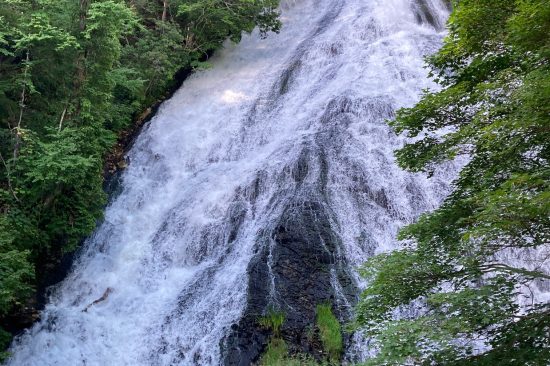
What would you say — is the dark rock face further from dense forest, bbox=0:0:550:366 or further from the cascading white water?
dense forest, bbox=0:0:550:366

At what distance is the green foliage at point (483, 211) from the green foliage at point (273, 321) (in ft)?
15.3

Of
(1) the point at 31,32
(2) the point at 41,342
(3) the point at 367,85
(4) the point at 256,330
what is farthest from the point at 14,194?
(3) the point at 367,85

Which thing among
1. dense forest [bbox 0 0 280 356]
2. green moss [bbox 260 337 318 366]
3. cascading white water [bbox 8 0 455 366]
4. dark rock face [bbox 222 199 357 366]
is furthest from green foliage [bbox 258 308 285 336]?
dense forest [bbox 0 0 280 356]

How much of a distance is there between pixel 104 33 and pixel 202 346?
28.3ft

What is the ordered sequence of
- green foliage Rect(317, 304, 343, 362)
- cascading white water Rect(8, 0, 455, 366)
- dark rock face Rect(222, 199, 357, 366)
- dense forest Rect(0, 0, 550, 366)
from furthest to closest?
cascading white water Rect(8, 0, 455, 366) < dark rock face Rect(222, 199, 357, 366) < green foliage Rect(317, 304, 343, 362) < dense forest Rect(0, 0, 550, 366)

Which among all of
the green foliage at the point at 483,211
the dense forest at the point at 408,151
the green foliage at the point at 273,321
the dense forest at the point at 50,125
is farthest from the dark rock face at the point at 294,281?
the dense forest at the point at 50,125

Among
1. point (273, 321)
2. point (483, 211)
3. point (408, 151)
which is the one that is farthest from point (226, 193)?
point (483, 211)

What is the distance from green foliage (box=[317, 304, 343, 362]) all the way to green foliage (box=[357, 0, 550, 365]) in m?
4.19

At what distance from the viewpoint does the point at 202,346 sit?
34.3 feet

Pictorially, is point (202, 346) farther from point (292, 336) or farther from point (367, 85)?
point (367, 85)

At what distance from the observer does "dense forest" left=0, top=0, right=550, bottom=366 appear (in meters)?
4.74

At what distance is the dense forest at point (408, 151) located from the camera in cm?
474

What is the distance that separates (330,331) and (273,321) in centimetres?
125

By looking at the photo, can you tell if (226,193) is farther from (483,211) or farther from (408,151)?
(483,211)
